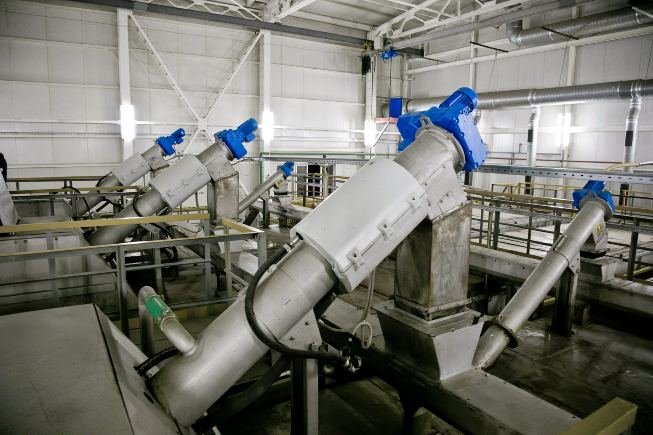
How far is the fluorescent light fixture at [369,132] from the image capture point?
15.6 metres

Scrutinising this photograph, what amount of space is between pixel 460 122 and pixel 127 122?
10.9 metres

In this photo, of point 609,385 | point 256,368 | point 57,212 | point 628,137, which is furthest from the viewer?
point 628,137

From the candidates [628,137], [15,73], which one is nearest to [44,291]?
[15,73]

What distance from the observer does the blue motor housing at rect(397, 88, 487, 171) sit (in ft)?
6.28

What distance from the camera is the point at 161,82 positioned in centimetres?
1195

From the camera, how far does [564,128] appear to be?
12219 mm

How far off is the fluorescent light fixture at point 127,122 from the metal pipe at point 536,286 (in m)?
10.7

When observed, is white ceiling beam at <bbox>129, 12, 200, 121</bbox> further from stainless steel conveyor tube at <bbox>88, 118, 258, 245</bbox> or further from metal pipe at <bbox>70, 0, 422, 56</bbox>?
stainless steel conveyor tube at <bbox>88, 118, 258, 245</bbox>

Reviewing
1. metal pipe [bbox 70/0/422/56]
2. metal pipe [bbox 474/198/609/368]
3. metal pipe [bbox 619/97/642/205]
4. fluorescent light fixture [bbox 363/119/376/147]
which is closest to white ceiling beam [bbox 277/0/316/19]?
metal pipe [bbox 70/0/422/56]

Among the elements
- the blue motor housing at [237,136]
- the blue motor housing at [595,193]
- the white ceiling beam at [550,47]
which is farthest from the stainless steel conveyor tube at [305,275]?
the white ceiling beam at [550,47]

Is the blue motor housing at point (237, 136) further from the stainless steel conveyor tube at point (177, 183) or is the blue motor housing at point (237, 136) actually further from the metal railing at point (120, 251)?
the metal railing at point (120, 251)

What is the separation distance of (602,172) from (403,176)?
2.26 m

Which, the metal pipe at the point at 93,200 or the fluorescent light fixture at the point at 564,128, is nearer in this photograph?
the metal pipe at the point at 93,200

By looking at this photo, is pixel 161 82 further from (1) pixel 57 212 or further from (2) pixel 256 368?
(2) pixel 256 368
